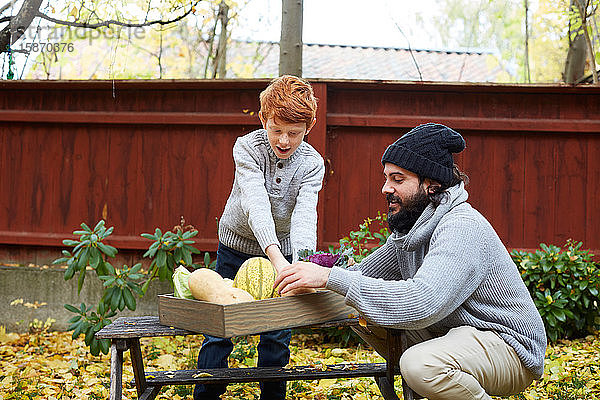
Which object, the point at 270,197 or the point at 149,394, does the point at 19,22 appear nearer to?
the point at 270,197

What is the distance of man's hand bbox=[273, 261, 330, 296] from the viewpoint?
2.54 m

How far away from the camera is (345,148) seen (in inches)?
237

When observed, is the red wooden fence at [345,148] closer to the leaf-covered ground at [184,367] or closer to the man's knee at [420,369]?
the leaf-covered ground at [184,367]

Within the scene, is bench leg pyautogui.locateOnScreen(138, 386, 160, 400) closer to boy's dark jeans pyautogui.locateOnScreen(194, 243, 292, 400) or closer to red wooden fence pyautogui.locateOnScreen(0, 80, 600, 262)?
boy's dark jeans pyautogui.locateOnScreen(194, 243, 292, 400)

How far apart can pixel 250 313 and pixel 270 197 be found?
1.05m

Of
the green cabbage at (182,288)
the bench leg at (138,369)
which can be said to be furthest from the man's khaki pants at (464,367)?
the bench leg at (138,369)

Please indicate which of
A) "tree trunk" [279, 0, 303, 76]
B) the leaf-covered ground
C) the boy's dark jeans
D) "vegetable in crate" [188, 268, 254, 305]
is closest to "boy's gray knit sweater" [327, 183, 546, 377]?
"vegetable in crate" [188, 268, 254, 305]

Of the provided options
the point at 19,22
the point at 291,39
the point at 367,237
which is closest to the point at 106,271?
the point at 19,22

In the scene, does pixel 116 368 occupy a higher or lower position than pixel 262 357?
higher

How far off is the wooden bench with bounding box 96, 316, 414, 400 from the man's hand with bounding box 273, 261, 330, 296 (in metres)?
0.40

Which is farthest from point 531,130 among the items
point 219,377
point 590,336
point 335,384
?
point 219,377

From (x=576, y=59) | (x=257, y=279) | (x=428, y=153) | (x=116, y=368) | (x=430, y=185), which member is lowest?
(x=116, y=368)

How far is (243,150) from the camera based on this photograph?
344cm

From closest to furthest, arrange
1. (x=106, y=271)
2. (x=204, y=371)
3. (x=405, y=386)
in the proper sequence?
(x=405, y=386) < (x=204, y=371) < (x=106, y=271)
